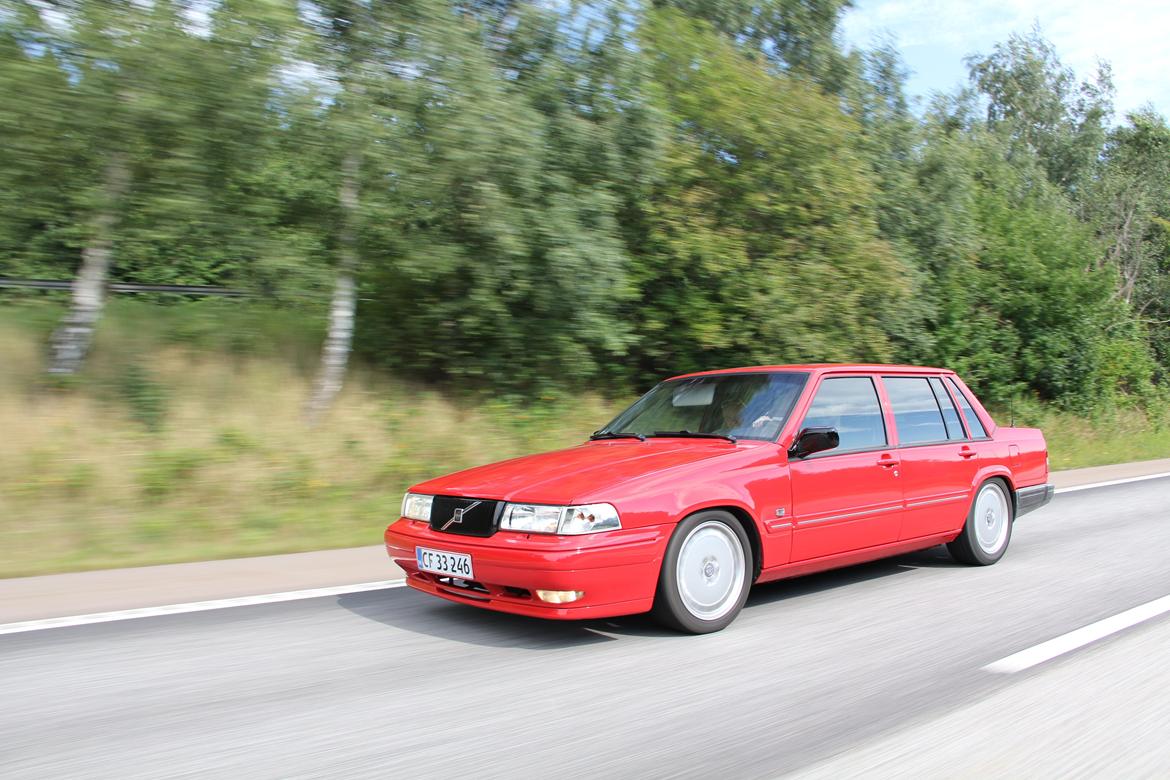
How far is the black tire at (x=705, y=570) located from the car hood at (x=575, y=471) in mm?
357

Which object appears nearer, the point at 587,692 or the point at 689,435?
the point at 587,692

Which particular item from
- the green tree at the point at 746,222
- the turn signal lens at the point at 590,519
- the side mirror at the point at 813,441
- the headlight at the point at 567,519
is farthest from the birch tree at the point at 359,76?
the turn signal lens at the point at 590,519

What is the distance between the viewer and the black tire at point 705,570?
4875 millimetres

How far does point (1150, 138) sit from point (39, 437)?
136ft

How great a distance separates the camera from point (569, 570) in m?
4.55

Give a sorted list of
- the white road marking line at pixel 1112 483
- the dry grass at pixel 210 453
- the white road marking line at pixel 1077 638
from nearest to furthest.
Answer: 1. the white road marking line at pixel 1077 638
2. the dry grass at pixel 210 453
3. the white road marking line at pixel 1112 483

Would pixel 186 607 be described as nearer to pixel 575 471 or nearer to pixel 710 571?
pixel 575 471

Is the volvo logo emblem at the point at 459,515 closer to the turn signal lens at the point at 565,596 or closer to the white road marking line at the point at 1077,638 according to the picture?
the turn signal lens at the point at 565,596

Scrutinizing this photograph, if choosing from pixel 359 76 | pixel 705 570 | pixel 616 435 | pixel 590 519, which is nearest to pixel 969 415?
pixel 616 435

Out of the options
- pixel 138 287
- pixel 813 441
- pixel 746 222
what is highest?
pixel 746 222

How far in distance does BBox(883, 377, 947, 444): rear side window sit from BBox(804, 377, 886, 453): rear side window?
0.21 m

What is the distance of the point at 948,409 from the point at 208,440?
7.18 m

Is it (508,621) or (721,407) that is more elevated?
(721,407)

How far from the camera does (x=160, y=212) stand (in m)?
9.80
